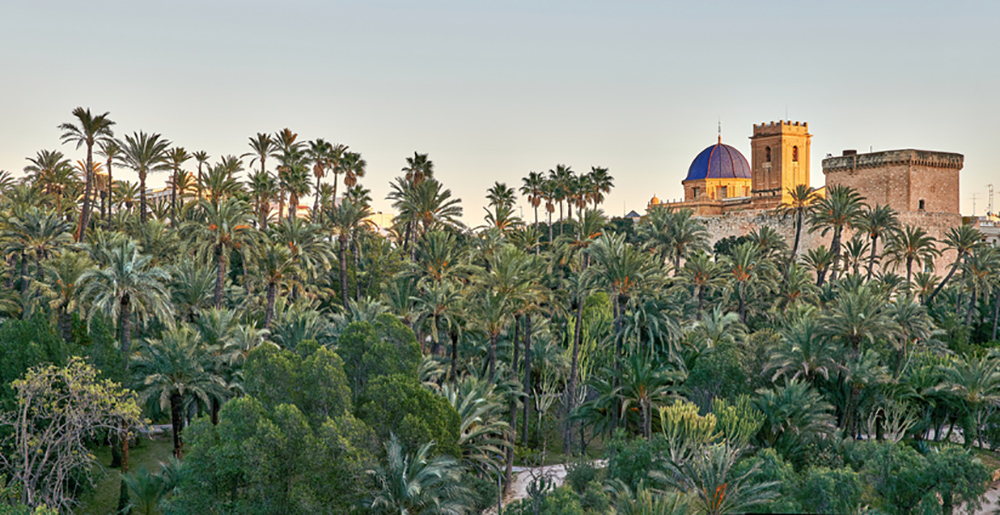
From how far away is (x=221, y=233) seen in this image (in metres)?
42.2

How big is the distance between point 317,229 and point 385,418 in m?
21.7

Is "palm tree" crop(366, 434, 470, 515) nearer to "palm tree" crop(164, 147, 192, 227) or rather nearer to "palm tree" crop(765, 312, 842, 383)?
"palm tree" crop(765, 312, 842, 383)

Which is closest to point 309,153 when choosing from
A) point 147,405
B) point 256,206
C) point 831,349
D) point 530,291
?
point 256,206

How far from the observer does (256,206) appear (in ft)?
225

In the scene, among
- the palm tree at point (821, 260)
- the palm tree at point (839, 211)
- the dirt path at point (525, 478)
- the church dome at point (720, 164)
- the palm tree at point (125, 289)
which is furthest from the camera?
the church dome at point (720, 164)

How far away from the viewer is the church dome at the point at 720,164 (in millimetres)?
98750

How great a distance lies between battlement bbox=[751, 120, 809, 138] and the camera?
87125mm

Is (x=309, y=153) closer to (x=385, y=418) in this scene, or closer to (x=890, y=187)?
(x=385, y=418)

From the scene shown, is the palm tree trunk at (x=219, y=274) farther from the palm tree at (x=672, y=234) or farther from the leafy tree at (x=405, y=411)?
the palm tree at (x=672, y=234)

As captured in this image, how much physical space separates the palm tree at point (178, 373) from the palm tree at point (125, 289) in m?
1.86

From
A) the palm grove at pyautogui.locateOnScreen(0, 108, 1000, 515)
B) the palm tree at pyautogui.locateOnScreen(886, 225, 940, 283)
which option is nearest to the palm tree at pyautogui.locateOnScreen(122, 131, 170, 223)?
the palm grove at pyautogui.locateOnScreen(0, 108, 1000, 515)

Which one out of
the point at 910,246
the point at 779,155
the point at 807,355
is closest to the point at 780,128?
the point at 779,155

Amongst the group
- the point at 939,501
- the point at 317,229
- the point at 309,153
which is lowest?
the point at 939,501

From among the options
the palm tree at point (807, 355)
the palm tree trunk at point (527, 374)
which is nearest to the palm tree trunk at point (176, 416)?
the palm tree trunk at point (527, 374)
